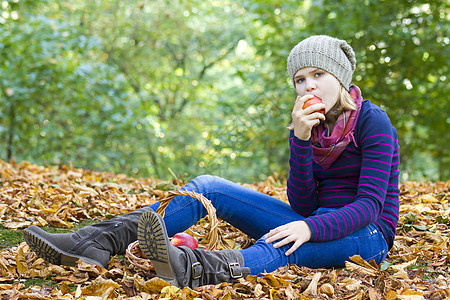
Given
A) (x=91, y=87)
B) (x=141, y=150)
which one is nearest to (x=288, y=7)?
(x=91, y=87)

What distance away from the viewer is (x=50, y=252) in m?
1.99

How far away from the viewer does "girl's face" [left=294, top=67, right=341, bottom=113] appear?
222cm

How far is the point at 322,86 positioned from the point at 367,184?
1.74 feet

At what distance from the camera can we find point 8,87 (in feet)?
19.9

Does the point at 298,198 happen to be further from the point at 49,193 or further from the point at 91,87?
the point at 91,87

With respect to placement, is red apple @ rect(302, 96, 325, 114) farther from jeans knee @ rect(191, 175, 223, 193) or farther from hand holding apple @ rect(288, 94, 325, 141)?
jeans knee @ rect(191, 175, 223, 193)

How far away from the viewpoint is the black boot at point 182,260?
1729 mm

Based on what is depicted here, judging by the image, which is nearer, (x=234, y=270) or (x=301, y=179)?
(x=234, y=270)

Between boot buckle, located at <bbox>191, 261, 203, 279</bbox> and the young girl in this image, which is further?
the young girl

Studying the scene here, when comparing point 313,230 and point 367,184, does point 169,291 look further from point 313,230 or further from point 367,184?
A: point 367,184

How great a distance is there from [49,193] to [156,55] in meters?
7.28

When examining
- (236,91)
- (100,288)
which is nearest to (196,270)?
(100,288)

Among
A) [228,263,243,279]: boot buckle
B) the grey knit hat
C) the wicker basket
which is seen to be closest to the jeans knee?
the wicker basket

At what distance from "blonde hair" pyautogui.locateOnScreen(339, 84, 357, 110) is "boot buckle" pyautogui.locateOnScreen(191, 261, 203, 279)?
1042 millimetres
